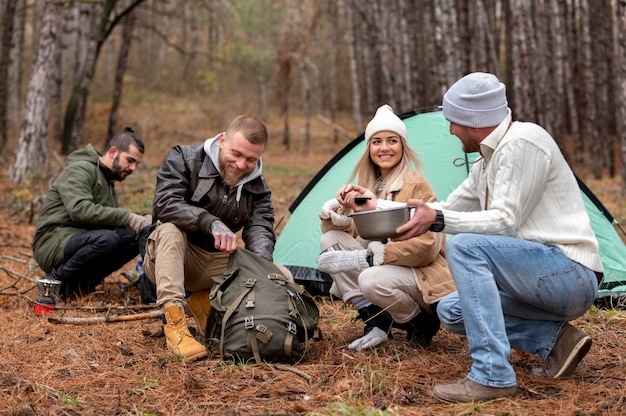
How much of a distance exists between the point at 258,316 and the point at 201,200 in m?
0.89

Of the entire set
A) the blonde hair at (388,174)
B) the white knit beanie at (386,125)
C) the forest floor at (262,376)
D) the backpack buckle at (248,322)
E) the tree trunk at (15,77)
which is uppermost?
the tree trunk at (15,77)

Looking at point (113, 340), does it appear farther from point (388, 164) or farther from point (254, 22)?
point (254, 22)

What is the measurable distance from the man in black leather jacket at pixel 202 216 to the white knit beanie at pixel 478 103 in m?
1.26

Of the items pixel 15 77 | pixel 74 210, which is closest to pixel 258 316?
pixel 74 210

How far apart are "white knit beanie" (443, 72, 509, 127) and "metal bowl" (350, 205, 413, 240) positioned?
49cm

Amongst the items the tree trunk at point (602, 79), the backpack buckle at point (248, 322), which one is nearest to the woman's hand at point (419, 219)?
the backpack buckle at point (248, 322)

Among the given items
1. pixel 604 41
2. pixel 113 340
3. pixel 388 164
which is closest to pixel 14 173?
pixel 113 340

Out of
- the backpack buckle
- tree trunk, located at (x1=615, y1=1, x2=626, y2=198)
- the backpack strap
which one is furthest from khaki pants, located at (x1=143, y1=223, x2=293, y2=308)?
tree trunk, located at (x1=615, y1=1, x2=626, y2=198)

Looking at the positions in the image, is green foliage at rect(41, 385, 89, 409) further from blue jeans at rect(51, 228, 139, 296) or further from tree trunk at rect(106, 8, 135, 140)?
tree trunk at rect(106, 8, 135, 140)

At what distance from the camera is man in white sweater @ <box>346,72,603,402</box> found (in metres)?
2.69

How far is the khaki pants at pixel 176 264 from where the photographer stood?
3.56 meters

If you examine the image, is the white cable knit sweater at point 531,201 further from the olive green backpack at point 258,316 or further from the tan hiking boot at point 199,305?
the tan hiking boot at point 199,305

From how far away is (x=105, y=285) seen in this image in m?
5.39

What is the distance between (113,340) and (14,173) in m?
7.24
